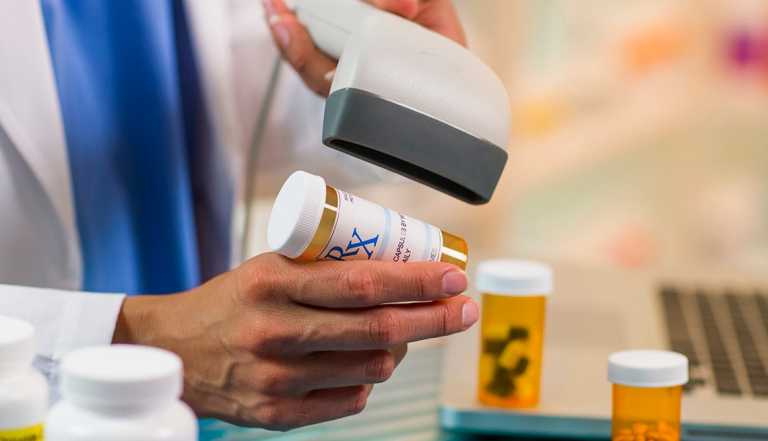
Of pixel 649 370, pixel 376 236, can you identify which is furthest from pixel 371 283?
pixel 649 370

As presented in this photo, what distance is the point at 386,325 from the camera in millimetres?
624

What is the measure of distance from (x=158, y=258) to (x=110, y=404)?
675 mm

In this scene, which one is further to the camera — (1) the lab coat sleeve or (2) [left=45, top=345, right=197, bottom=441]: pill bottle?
(1) the lab coat sleeve

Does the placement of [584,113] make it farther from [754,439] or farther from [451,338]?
[754,439]

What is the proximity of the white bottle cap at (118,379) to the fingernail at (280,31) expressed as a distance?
437mm

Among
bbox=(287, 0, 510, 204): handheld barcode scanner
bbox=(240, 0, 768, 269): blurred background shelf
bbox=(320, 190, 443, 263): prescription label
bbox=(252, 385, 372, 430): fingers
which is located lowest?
bbox=(252, 385, 372, 430): fingers

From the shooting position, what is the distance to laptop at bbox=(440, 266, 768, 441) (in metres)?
0.83

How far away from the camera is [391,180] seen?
0.89 m

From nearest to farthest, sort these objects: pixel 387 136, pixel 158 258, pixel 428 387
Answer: pixel 387 136
pixel 428 387
pixel 158 258

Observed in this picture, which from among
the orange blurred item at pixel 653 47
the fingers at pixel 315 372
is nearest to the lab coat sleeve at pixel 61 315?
the fingers at pixel 315 372

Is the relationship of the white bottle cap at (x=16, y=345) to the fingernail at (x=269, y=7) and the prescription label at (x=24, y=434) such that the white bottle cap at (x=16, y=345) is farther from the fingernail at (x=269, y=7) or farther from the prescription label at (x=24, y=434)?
the fingernail at (x=269, y=7)

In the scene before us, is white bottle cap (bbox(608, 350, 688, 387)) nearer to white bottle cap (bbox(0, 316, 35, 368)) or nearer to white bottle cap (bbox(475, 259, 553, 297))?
white bottle cap (bbox(475, 259, 553, 297))

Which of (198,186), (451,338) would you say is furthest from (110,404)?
(198,186)

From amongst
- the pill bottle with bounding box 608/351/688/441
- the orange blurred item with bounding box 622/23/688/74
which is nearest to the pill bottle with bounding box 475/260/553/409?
the pill bottle with bounding box 608/351/688/441
